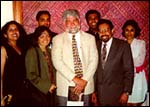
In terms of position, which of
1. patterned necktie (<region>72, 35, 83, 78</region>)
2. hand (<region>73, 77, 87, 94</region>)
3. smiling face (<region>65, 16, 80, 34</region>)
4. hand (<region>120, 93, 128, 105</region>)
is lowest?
hand (<region>120, 93, 128, 105</region>)

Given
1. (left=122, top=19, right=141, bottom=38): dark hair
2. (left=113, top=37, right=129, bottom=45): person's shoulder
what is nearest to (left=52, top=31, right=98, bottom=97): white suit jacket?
(left=113, top=37, right=129, bottom=45): person's shoulder

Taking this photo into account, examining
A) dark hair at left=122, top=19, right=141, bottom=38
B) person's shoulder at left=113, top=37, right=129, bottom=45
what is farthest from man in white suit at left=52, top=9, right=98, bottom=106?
dark hair at left=122, top=19, right=141, bottom=38

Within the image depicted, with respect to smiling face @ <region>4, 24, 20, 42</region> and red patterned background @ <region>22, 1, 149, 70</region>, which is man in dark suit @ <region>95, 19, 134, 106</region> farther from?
smiling face @ <region>4, 24, 20, 42</region>

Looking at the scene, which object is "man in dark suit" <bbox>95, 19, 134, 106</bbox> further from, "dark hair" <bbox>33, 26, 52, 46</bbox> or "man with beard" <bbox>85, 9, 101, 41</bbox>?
"dark hair" <bbox>33, 26, 52, 46</bbox>

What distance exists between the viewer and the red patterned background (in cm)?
179


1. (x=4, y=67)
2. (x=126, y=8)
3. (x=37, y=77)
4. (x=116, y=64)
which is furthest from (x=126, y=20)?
(x=4, y=67)

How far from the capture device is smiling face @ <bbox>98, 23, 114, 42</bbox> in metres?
1.79

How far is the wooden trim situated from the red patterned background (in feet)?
0.07

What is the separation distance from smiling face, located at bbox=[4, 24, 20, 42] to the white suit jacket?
0.71ft

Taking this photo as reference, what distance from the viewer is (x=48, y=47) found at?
1.79 meters

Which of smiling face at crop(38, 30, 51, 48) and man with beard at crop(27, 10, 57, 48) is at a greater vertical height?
man with beard at crop(27, 10, 57, 48)

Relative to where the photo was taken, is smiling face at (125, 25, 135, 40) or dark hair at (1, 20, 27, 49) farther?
smiling face at (125, 25, 135, 40)

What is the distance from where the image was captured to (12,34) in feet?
5.61

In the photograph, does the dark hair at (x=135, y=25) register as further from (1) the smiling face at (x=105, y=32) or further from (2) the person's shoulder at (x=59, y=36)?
(2) the person's shoulder at (x=59, y=36)
